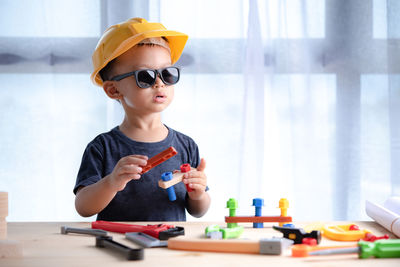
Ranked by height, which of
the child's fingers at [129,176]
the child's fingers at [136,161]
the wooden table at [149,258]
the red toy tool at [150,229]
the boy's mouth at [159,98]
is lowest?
the wooden table at [149,258]

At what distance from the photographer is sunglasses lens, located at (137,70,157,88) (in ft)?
3.66

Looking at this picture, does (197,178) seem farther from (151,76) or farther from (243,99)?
(243,99)

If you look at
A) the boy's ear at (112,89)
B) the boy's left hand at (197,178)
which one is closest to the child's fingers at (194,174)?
the boy's left hand at (197,178)

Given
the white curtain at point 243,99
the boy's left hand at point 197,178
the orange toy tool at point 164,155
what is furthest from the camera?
the white curtain at point 243,99

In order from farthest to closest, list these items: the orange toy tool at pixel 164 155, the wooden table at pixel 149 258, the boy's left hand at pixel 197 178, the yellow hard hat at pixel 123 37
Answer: the yellow hard hat at pixel 123 37, the boy's left hand at pixel 197 178, the orange toy tool at pixel 164 155, the wooden table at pixel 149 258

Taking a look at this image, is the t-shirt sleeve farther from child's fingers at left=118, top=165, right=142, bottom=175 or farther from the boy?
child's fingers at left=118, top=165, right=142, bottom=175

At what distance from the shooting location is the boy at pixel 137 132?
3.67ft

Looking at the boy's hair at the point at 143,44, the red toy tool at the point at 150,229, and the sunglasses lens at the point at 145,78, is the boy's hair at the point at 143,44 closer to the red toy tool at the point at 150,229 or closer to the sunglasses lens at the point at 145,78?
the sunglasses lens at the point at 145,78

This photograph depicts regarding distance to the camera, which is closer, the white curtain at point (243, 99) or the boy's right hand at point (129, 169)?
the boy's right hand at point (129, 169)

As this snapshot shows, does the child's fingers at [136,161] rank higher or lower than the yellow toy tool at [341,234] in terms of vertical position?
higher

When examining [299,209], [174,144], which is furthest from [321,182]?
[174,144]

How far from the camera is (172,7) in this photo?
188cm

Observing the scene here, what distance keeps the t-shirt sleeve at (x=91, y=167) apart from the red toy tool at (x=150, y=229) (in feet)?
0.76

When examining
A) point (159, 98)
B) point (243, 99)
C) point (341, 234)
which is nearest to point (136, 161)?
point (159, 98)
